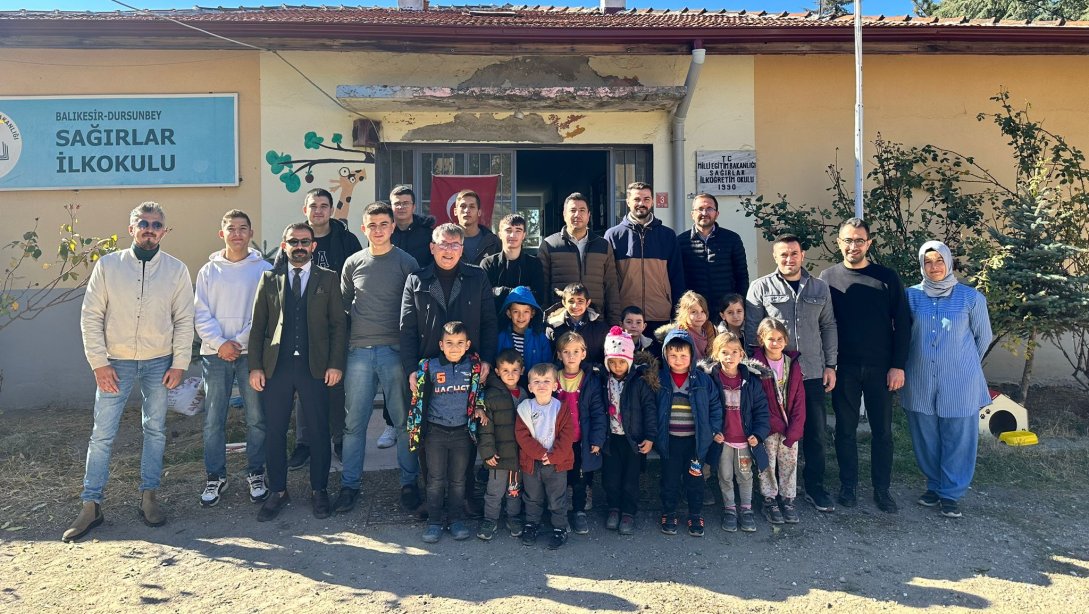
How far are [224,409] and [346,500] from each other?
995 millimetres

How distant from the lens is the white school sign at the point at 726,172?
6.83 metres

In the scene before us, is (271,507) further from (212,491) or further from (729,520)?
(729,520)

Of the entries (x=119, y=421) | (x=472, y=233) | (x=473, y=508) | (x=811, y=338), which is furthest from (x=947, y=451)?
(x=119, y=421)

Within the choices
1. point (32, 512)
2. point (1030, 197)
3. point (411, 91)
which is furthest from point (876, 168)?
point (32, 512)

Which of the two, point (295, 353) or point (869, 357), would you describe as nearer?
point (295, 353)

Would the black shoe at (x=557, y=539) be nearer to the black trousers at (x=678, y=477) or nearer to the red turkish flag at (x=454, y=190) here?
the black trousers at (x=678, y=477)

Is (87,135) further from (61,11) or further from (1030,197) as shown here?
(1030,197)

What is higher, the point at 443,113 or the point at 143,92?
the point at 143,92

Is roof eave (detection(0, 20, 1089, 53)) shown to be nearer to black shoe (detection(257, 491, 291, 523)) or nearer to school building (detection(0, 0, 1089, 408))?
school building (detection(0, 0, 1089, 408))

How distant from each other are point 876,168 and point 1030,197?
1512 mm

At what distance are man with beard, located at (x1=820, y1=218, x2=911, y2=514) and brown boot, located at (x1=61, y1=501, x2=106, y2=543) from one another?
449cm

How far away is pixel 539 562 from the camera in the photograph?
11.1 ft

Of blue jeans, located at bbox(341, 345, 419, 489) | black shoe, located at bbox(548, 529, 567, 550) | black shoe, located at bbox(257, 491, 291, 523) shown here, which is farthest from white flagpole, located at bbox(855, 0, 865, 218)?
black shoe, located at bbox(257, 491, 291, 523)

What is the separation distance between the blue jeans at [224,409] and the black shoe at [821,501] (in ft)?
11.4
